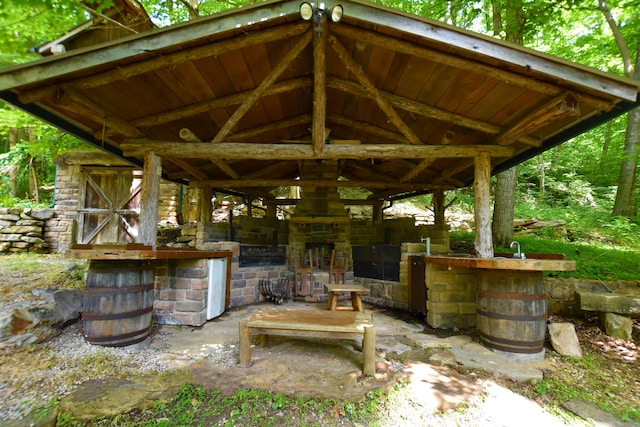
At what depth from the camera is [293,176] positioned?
29.5 feet

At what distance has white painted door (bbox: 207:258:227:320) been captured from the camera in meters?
4.56

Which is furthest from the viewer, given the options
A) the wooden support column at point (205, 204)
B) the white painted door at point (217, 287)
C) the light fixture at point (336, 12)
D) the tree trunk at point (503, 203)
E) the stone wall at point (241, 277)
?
the wooden support column at point (205, 204)

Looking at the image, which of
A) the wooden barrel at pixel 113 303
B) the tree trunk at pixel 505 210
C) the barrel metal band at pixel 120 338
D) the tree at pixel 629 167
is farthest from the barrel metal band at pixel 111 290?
the tree at pixel 629 167

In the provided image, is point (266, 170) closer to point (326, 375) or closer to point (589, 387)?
point (326, 375)

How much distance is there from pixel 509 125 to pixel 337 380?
13.1 ft

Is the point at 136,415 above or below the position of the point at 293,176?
below

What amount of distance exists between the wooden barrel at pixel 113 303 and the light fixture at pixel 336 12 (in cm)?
337

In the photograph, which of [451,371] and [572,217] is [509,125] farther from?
[572,217]

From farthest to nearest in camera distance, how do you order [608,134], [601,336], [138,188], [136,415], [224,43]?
[608,134], [138,188], [601,336], [224,43], [136,415]

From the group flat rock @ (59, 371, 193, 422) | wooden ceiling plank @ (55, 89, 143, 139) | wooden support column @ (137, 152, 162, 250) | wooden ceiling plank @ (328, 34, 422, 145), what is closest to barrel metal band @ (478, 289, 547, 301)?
wooden ceiling plank @ (328, 34, 422, 145)

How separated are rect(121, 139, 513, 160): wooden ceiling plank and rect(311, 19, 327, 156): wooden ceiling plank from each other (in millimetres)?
219

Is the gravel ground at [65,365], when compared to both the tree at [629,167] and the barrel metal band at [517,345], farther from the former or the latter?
the tree at [629,167]

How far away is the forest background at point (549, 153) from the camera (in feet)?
16.7

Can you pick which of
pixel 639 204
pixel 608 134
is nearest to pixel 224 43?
pixel 639 204
